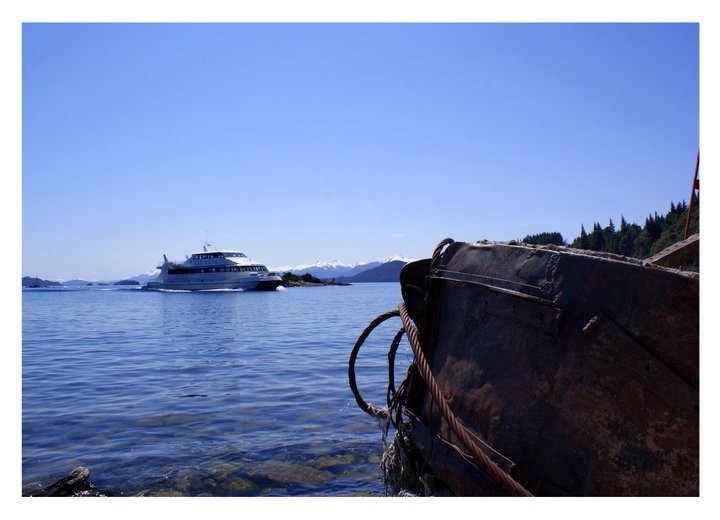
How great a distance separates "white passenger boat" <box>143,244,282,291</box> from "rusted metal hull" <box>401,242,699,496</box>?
65.3 metres

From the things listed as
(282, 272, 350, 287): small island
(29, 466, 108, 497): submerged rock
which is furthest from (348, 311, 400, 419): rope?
(282, 272, 350, 287): small island

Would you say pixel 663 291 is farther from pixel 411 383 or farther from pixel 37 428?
pixel 37 428

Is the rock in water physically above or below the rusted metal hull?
below

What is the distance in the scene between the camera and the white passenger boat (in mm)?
67125

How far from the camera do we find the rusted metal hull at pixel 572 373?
246 cm

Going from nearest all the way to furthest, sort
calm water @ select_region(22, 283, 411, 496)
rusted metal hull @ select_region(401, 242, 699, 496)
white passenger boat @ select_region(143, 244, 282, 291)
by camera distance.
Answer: rusted metal hull @ select_region(401, 242, 699, 496)
calm water @ select_region(22, 283, 411, 496)
white passenger boat @ select_region(143, 244, 282, 291)

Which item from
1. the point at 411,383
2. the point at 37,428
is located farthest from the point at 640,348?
the point at 37,428

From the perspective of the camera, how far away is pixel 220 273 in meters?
67.0

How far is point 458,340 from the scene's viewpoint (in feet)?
11.9

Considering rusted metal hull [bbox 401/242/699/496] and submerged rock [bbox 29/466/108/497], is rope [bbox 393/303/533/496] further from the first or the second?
submerged rock [bbox 29/466/108/497]

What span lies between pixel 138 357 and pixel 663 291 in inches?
528

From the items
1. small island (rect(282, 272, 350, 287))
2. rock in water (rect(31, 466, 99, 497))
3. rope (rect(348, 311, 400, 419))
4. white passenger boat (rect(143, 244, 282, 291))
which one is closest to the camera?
rock in water (rect(31, 466, 99, 497))

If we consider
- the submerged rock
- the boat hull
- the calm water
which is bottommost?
the calm water

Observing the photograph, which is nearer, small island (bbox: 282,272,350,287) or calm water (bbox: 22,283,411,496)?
calm water (bbox: 22,283,411,496)
